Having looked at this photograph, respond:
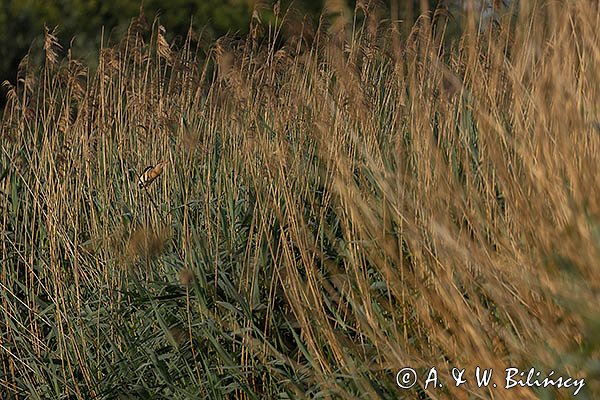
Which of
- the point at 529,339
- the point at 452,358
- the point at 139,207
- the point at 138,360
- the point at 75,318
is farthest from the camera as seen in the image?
the point at 139,207

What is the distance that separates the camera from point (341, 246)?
3.08 metres

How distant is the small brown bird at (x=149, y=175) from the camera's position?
11.1ft

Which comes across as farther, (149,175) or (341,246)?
(149,175)

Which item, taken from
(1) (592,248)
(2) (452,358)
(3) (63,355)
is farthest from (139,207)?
(1) (592,248)

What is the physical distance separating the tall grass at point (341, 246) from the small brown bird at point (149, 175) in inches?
4.3

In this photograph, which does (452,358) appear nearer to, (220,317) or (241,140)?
(220,317)

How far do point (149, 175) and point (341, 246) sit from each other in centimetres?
78

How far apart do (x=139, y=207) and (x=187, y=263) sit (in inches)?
27.3

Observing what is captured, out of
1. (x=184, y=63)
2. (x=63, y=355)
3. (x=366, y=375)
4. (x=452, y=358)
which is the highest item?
(x=184, y=63)

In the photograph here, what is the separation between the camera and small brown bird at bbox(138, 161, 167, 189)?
338 centimetres

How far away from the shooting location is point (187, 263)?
3.28m

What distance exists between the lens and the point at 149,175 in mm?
3471

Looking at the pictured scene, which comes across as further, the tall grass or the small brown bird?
the small brown bird

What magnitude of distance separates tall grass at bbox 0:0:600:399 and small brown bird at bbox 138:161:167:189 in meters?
0.11
